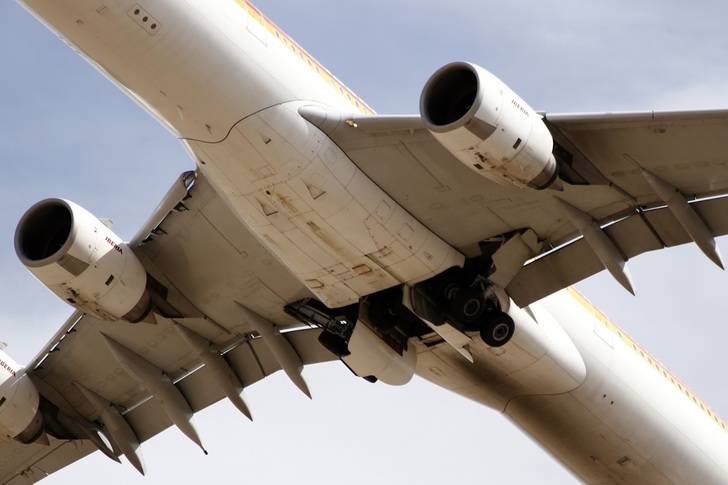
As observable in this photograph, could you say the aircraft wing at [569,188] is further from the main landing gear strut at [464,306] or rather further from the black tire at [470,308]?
the black tire at [470,308]

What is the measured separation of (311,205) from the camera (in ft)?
65.5

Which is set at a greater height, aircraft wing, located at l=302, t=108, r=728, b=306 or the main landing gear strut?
aircraft wing, located at l=302, t=108, r=728, b=306

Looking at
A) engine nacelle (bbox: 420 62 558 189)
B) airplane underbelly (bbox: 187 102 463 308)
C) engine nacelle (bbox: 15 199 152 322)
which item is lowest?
engine nacelle (bbox: 15 199 152 322)

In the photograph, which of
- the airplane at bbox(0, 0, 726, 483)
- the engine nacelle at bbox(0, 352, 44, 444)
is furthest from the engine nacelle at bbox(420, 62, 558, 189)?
the engine nacelle at bbox(0, 352, 44, 444)

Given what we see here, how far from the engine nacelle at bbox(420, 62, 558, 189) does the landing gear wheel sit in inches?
124

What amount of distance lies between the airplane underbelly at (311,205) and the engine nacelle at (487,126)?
6.44 feet

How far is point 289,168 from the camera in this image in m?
19.8

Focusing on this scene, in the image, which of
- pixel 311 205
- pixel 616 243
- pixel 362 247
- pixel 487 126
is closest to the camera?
pixel 487 126

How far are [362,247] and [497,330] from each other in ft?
9.16

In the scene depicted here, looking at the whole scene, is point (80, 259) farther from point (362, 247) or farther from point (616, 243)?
point (616, 243)

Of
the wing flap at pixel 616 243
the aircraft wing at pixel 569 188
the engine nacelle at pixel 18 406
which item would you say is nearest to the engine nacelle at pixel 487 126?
the aircraft wing at pixel 569 188

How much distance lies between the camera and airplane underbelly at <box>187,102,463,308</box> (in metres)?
19.8

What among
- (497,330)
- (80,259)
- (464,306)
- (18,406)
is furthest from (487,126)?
(18,406)

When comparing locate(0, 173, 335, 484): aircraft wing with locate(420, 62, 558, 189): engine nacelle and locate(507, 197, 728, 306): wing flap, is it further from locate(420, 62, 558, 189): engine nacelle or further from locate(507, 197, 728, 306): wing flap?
locate(420, 62, 558, 189): engine nacelle
